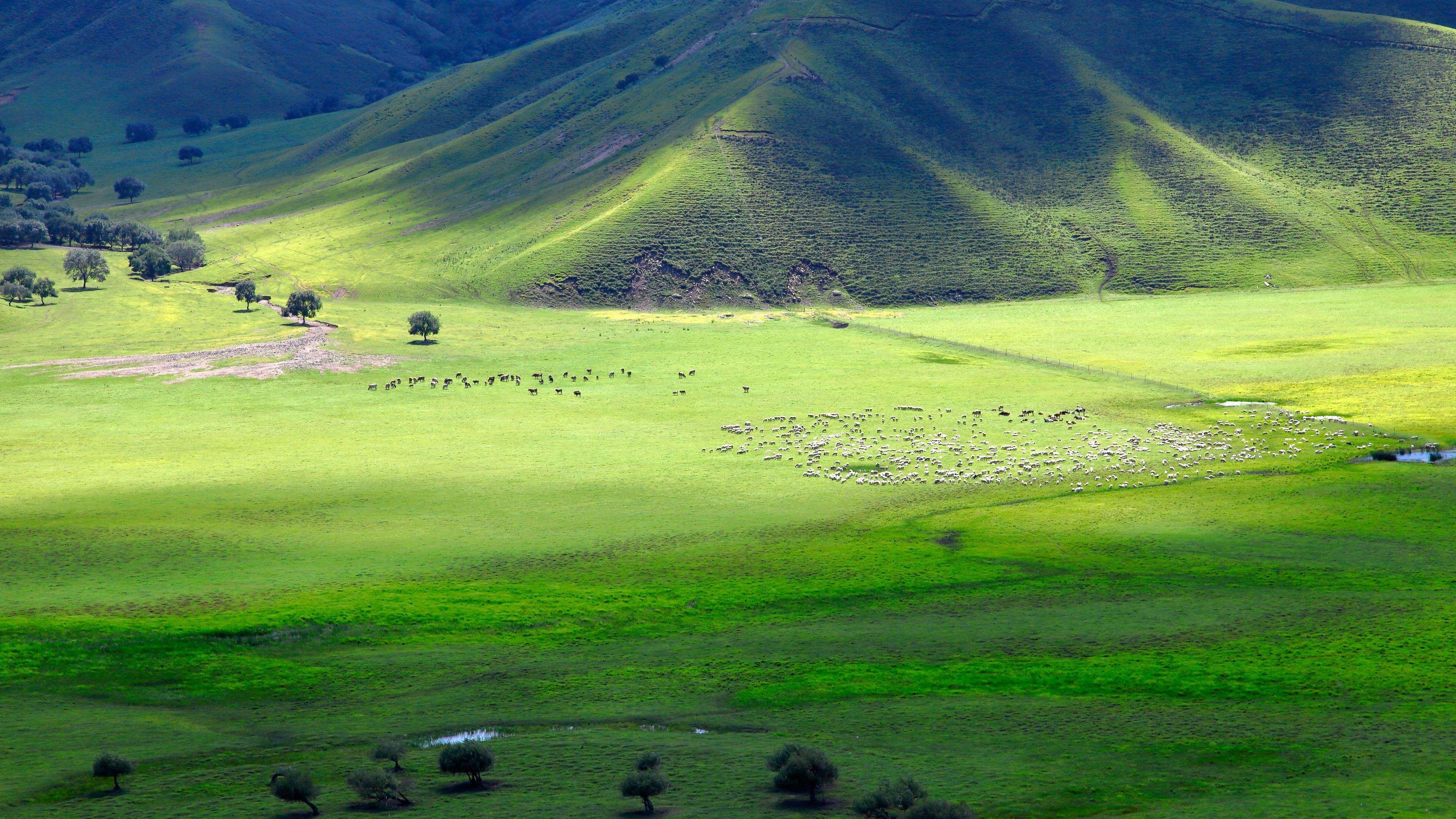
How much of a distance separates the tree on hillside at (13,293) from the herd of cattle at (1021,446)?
111 meters

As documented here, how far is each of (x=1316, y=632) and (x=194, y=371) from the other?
10433 centimetres

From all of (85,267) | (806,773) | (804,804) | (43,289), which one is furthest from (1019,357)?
(85,267)

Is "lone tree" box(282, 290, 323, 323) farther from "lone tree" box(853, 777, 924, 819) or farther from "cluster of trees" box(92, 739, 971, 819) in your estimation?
"lone tree" box(853, 777, 924, 819)

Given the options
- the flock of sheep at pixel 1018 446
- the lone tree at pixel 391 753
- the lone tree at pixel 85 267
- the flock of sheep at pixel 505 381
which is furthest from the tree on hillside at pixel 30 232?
the lone tree at pixel 391 753

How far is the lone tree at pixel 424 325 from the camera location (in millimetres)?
136250

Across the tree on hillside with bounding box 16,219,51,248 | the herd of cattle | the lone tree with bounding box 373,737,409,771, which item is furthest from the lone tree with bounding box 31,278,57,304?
the lone tree with bounding box 373,737,409,771

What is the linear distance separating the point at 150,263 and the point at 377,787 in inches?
6423

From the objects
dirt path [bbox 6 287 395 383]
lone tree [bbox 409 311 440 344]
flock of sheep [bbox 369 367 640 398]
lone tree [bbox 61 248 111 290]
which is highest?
lone tree [bbox 61 248 111 290]

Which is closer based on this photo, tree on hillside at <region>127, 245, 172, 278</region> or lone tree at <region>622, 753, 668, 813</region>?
lone tree at <region>622, 753, 668, 813</region>

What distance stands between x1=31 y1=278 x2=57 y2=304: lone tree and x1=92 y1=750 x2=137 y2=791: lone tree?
453 ft

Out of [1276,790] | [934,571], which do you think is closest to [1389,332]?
[934,571]

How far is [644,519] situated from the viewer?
6806cm

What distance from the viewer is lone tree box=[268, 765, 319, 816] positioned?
34.4 m

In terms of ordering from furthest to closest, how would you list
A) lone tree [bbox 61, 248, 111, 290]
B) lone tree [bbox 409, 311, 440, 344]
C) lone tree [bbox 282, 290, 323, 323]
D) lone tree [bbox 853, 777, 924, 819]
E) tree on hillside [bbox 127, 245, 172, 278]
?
tree on hillside [bbox 127, 245, 172, 278]
lone tree [bbox 61, 248, 111, 290]
lone tree [bbox 282, 290, 323, 323]
lone tree [bbox 409, 311, 440, 344]
lone tree [bbox 853, 777, 924, 819]
